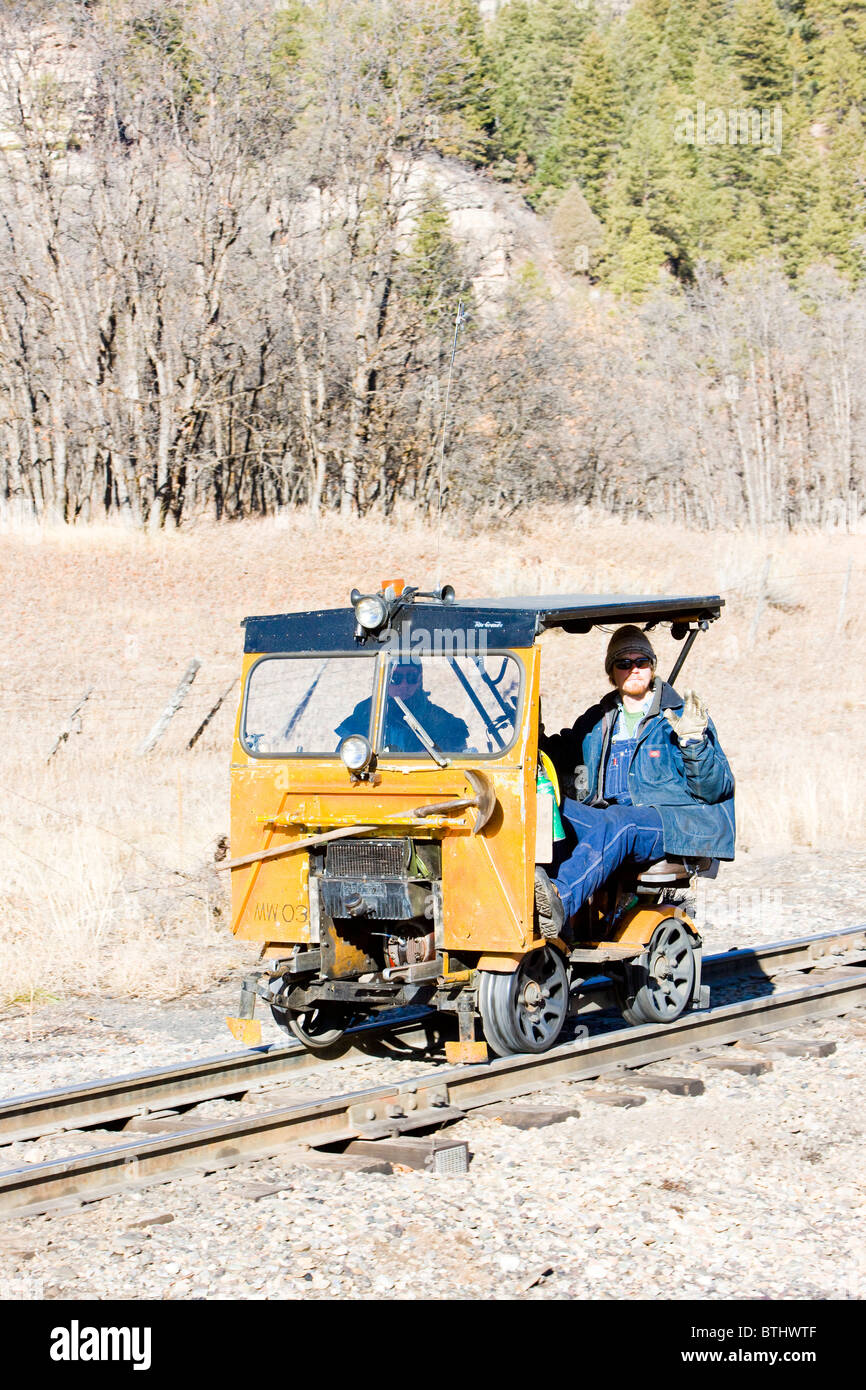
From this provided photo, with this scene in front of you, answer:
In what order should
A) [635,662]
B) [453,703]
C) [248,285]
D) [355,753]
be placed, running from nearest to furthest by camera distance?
[355,753], [453,703], [635,662], [248,285]

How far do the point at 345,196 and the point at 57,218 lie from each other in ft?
25.8

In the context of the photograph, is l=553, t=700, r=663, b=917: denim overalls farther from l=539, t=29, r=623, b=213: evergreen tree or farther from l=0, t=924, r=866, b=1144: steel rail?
l=539, t=29, r=623, b=213: evergreen tree

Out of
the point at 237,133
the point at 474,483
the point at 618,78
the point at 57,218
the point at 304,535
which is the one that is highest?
the point at 618,78

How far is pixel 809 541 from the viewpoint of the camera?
38688 millimetres

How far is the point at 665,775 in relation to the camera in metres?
8.19

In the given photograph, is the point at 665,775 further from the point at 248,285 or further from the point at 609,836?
the point at 248,285

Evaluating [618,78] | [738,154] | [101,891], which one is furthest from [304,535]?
[618,78]

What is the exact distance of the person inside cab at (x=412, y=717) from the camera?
7.14m

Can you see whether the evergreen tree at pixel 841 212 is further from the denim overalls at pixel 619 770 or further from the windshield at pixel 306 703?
the windshield at pixel 306 703

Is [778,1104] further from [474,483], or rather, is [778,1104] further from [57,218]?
[474,483]

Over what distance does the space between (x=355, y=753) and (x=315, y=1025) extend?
5.66 ft

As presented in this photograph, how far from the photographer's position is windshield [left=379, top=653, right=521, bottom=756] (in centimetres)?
704
